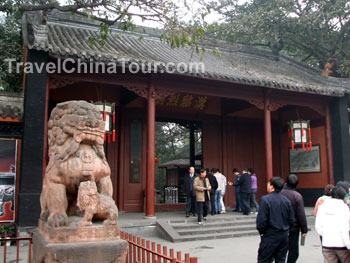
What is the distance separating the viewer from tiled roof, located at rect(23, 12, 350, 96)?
8.23 metres

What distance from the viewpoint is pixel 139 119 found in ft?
37.7

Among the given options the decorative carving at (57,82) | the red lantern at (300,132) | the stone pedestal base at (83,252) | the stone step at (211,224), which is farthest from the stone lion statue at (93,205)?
the red lantern at (300,132)

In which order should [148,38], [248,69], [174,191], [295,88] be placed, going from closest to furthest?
[295,88], [248,69], [148,38], [174,191]

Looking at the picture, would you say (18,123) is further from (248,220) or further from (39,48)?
(248,220)

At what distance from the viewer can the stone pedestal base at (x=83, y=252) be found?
3439 millimetres

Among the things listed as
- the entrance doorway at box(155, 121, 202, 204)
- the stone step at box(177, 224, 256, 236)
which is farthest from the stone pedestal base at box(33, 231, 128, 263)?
the entrance doorway at box(155, 121, 202, 204)

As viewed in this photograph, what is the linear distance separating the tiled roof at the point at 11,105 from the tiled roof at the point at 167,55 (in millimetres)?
1319

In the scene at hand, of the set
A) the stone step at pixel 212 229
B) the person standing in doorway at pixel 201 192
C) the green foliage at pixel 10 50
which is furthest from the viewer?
the green foliage at pixel 10 50

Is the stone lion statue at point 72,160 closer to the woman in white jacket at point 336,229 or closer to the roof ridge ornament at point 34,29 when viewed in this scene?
the woman in white jacket at point 336,229

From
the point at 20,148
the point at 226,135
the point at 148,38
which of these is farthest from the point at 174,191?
the point at 20,148

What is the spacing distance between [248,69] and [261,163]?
11.4 ft

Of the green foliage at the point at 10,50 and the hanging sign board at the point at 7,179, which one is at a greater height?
the green foliage at the point at 10,50

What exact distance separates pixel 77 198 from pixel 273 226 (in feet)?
7.07

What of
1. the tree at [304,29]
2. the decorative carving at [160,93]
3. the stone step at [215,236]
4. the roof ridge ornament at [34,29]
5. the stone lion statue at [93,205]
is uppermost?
the tree at [304,29]
